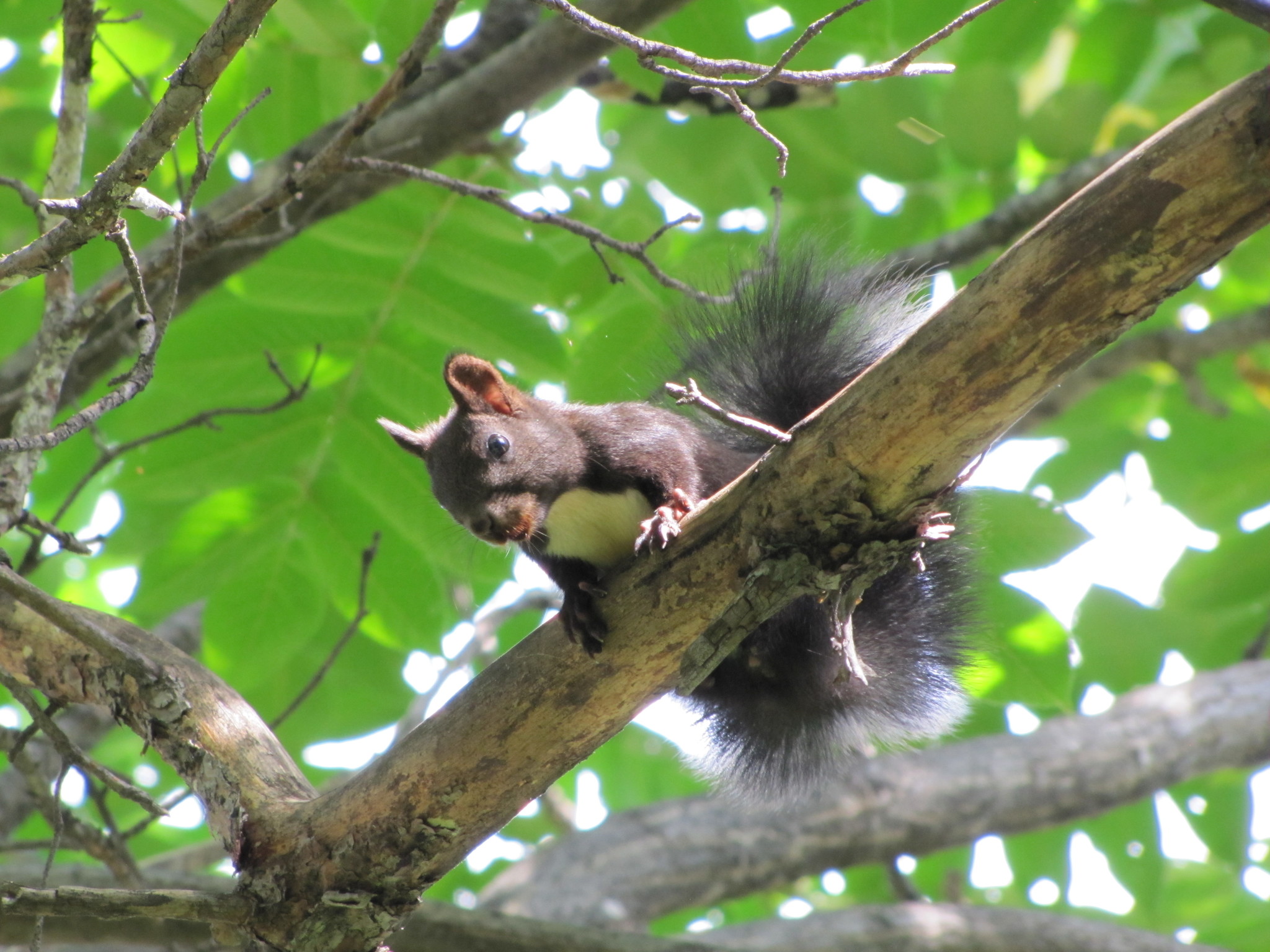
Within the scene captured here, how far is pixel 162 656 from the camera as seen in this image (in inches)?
92.4

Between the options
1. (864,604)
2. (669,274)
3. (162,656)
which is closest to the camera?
(162,656)

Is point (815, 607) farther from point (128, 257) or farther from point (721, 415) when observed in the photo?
point (128, 257)

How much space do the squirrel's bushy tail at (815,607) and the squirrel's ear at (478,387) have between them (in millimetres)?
478

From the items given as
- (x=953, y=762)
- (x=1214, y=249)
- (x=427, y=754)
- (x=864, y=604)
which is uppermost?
(x=953, y=762)

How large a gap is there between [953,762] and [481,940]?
1991 millimetres

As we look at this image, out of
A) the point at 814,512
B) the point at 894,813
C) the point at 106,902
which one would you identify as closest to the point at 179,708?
the point at 106,902

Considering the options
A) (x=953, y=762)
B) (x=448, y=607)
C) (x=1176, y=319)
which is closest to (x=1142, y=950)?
(x=953, y=762)

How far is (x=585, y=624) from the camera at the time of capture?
7.06ft

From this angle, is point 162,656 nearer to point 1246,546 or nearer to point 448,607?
point 448,607

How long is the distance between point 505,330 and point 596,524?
872mm

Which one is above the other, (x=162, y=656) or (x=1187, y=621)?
(x=1187, y=621)

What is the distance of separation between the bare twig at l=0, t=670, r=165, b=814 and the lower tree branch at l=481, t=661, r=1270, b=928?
2032 millimetres

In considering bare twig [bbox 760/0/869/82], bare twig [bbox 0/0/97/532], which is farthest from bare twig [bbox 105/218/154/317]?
bare twig [bbox 760/0/869/82]

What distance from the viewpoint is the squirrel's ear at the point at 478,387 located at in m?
2.92
